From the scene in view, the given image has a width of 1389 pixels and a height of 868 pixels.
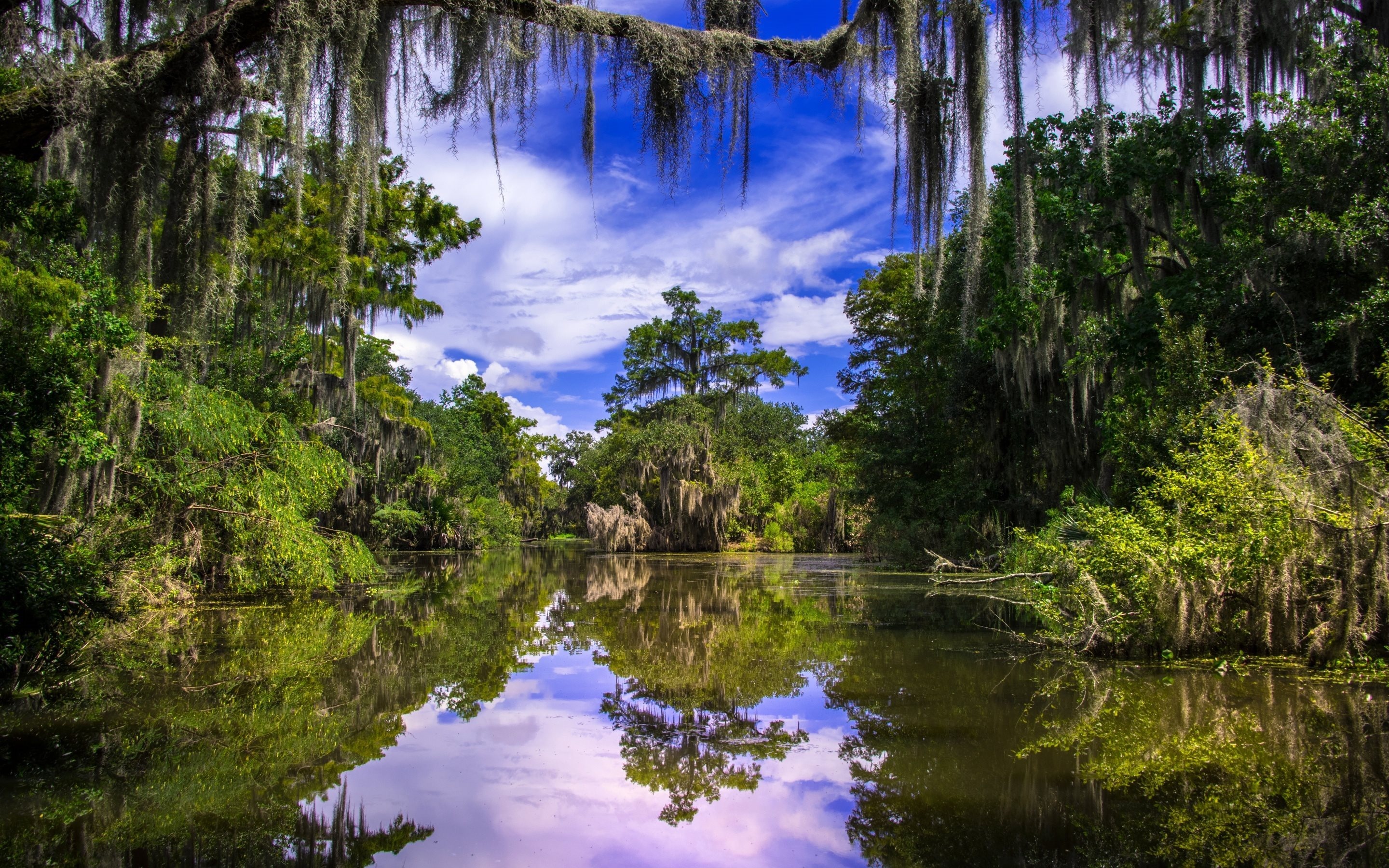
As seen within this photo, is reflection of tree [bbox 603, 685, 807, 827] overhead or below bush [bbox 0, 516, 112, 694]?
below

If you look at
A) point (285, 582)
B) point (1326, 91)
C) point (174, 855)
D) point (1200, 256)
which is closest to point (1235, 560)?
point (1200, 256)

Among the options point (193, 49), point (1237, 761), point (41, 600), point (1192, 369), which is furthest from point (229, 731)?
point (1192, 369)

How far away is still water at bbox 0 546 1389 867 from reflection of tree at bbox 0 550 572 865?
2 centimetres

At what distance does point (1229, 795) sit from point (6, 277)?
8.60 meters

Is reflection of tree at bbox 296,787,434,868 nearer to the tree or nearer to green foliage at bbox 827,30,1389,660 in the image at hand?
green foliage at bbox 827,30,1389,660

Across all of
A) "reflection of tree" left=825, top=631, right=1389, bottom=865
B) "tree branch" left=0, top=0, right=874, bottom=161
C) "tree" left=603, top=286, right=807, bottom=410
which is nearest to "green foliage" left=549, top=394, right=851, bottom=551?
"tree" left=603, top=286, right=807, bottom=410

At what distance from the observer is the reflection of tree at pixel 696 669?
414 centimetres

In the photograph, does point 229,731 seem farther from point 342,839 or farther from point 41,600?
point 342,839

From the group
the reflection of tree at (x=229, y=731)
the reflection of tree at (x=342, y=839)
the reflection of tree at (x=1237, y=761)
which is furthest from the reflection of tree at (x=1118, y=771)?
the reflection of tree at (x=229, y=731)

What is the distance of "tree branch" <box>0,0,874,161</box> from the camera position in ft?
12.2

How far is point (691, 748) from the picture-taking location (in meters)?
4.40

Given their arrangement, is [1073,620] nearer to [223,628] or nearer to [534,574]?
[223,628]

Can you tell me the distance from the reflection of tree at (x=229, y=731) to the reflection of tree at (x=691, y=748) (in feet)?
3.90

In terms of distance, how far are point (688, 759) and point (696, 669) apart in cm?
237
